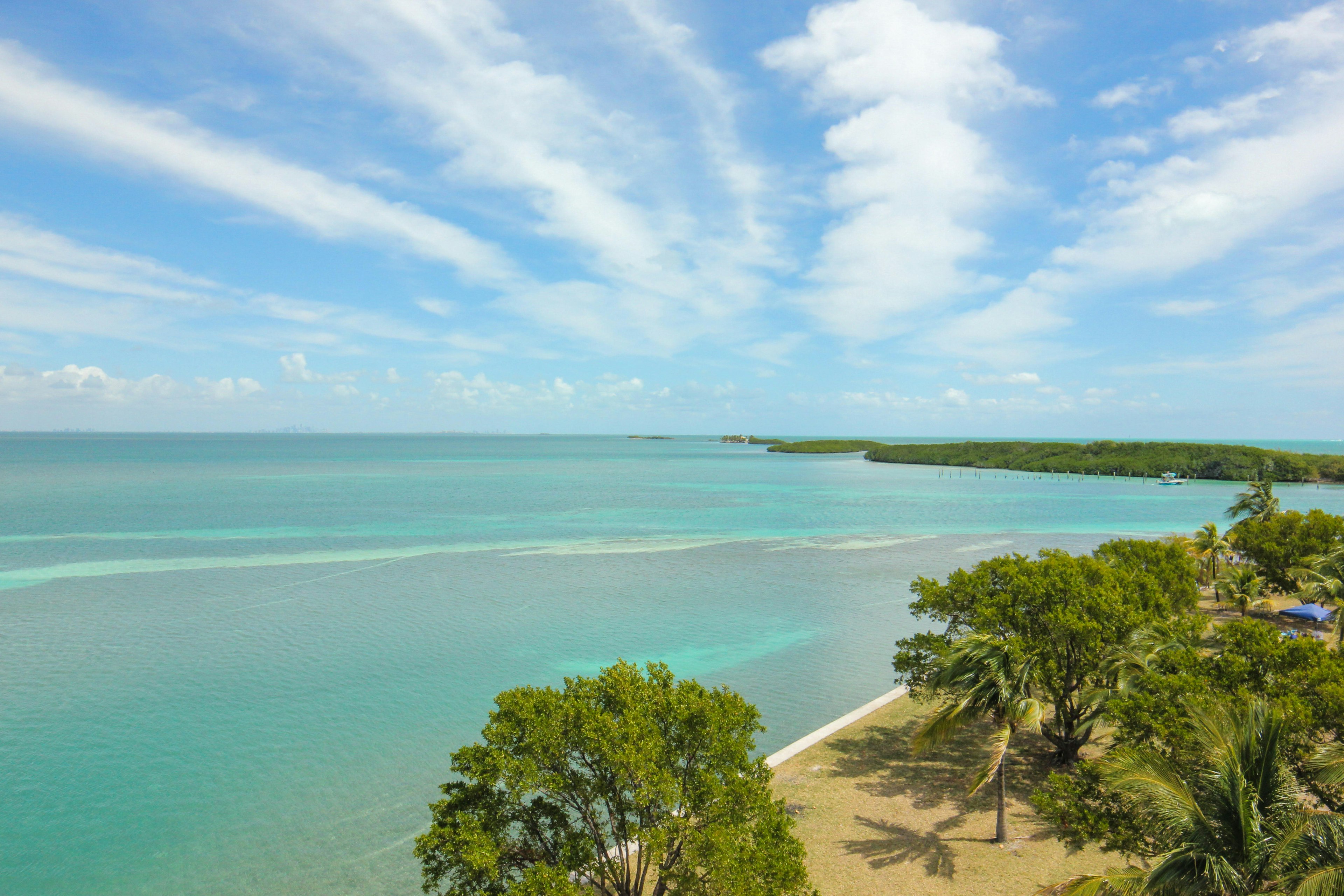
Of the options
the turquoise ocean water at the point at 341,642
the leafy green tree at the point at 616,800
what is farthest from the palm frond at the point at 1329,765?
the turquoise ocean water at the point at 341,642

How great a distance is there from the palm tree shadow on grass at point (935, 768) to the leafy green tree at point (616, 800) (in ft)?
27.9

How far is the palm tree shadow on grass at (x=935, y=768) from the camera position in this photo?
18422mm

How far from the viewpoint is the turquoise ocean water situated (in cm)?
1775

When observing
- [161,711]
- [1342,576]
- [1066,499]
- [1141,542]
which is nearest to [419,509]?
[161,711]

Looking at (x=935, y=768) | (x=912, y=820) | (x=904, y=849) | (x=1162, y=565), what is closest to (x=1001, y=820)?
(x=912, y=820)

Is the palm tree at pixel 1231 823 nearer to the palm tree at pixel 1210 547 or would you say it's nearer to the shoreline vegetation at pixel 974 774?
the shoreline vegetation at pixel 974 774

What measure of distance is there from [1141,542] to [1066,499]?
89.7 m

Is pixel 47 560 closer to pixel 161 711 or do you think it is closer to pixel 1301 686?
pixel 161 711

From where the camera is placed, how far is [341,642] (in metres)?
33.3

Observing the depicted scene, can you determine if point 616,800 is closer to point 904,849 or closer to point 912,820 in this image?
point 904,849

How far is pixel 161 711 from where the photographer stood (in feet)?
82.8

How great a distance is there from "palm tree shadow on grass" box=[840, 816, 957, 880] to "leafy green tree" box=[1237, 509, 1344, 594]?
1427 inches

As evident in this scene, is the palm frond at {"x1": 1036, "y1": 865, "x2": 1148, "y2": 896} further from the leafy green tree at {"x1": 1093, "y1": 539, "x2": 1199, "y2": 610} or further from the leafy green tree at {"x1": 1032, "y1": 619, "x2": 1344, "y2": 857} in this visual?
the leafy green tree at {"x1": 1093, "y1": 539, "x2": 1199, "y2": 610}

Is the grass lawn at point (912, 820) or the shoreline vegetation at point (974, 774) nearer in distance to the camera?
the shoreline vegetation at point (974, 774)
